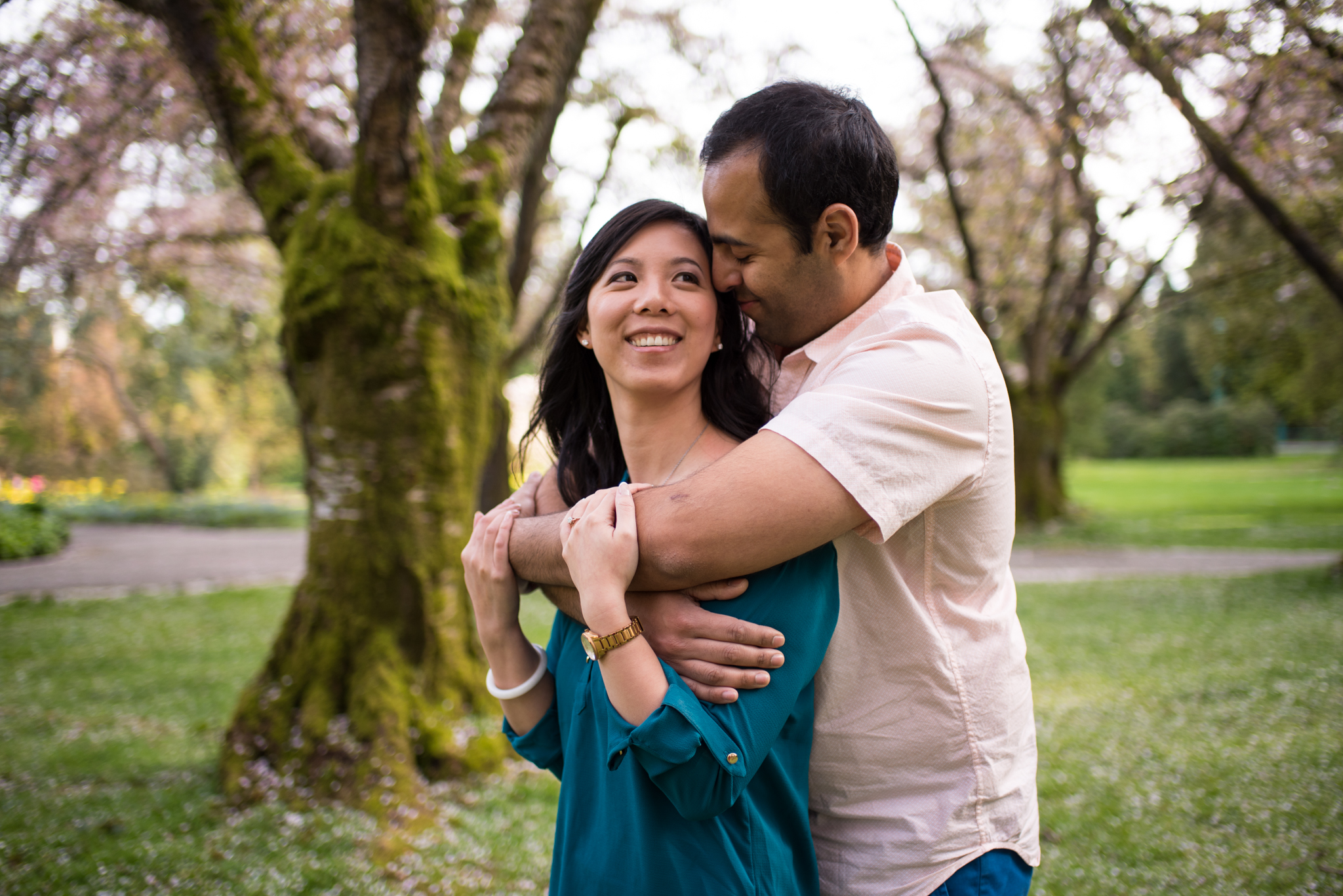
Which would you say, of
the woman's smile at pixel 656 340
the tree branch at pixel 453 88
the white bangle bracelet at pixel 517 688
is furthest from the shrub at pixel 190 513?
the woman's smile at pixel 656 340

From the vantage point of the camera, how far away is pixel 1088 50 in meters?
11.0

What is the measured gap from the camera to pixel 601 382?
6.95 ft

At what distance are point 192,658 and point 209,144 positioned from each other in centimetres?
534

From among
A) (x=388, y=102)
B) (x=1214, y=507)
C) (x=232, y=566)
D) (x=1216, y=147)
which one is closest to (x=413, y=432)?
(x=388, y=102)

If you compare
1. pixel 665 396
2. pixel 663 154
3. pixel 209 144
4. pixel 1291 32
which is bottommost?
pixel 665 396

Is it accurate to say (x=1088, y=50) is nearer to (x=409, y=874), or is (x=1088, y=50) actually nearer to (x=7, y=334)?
(x=409, y=874)

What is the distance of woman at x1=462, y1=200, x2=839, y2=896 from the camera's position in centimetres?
140

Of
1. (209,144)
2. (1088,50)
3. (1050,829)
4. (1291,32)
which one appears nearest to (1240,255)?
(1088,50)

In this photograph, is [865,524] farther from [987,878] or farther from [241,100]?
[241,100]

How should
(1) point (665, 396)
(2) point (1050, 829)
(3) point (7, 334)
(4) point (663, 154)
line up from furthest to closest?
1. (3) point (7, 334)
2. (4) point (663, 154)
3. (2) point (1050, 829)
4. (1) point (665, 396)

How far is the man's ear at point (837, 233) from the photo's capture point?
1621 millimetres

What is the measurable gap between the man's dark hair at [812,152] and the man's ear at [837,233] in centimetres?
1

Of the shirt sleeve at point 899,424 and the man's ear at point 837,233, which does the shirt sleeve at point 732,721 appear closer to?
the shirt sleeve at point 899,424

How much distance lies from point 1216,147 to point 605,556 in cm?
750
